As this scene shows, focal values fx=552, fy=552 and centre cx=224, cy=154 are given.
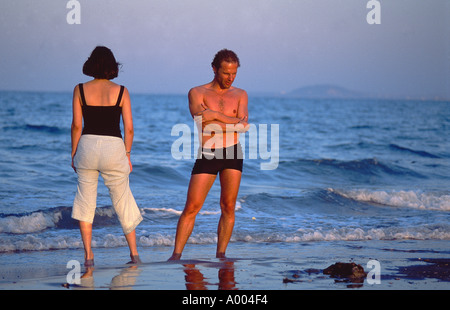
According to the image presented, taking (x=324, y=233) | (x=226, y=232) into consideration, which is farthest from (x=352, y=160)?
(x=226, y=232)

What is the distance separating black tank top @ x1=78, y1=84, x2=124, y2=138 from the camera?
5.08m

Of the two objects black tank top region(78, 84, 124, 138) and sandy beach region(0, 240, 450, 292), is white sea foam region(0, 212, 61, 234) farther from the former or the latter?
black tank top region(78, 84, 124, 138)

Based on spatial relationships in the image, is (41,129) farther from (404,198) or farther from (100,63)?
(100,63)

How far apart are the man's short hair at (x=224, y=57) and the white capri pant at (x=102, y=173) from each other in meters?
1.23

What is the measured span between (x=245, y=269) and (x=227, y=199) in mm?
743

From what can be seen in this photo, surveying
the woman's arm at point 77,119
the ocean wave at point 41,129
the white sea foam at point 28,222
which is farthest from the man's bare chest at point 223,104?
the ocean wave at point 41,129

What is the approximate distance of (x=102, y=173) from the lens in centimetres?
524

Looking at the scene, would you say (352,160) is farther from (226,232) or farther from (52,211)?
(226,232)

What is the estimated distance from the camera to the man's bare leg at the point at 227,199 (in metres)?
5.55

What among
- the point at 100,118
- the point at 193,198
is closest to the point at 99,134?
the point at 100,118

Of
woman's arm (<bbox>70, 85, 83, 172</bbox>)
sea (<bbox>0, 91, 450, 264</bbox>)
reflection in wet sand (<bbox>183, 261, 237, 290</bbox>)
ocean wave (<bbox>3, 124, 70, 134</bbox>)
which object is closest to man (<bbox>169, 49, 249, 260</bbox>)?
reflection in wet sand (<bbox>183, 261, 237, 290</bbox>)

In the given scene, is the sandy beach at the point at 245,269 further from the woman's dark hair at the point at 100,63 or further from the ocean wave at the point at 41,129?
the ocean wave at the point at 41,129

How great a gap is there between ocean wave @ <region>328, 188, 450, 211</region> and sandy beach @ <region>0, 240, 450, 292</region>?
3.83m

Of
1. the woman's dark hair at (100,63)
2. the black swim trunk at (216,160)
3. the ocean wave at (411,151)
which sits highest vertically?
the woman's dark hair at (100,63)
